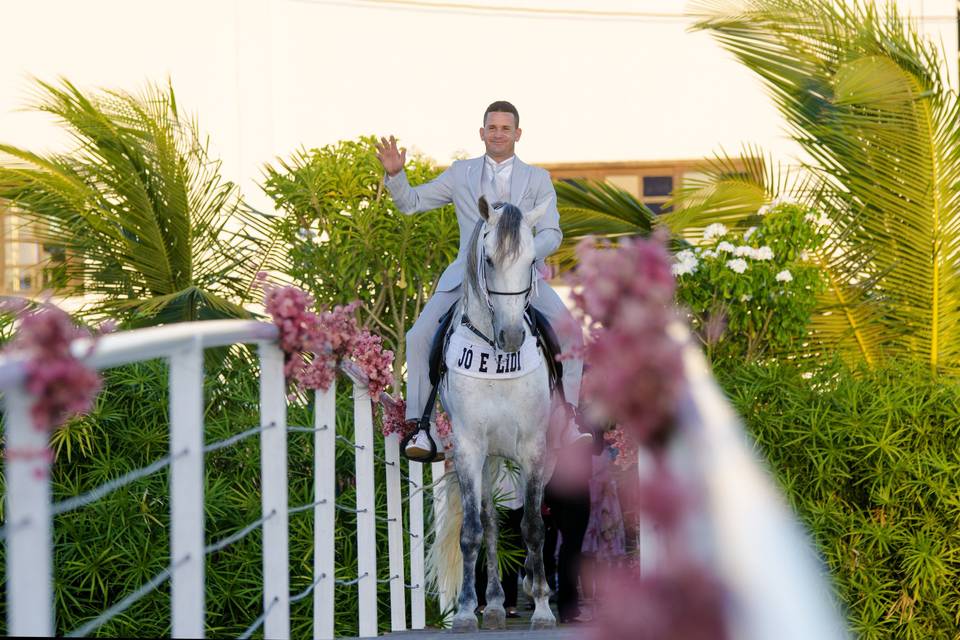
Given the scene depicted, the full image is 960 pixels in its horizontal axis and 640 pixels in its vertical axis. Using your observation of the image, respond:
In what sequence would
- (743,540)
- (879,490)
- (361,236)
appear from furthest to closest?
(361,236), (879,490), (743,540)

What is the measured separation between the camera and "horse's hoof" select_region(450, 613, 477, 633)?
6086mm

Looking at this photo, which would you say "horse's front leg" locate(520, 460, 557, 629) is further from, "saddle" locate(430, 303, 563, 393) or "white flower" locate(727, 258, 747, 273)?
"white flower" locate(727, 258, 747, 273)

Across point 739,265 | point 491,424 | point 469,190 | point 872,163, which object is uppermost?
point 872,163

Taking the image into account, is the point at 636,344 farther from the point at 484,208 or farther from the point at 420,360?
the point at 420,360

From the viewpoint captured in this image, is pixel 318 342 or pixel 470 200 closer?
pixel 318 342

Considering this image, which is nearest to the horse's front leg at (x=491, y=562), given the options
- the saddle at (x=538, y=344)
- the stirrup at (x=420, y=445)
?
the stirrup at (x=420, y=445)

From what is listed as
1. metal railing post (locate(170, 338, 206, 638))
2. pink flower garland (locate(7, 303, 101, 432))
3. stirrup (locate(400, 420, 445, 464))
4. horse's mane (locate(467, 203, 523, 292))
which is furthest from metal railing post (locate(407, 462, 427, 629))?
pink flower garland (locate(7, 303, 101, 432))

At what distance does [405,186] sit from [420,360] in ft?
2.78

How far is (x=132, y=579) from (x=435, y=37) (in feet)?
29.5

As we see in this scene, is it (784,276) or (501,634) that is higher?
(784,276)

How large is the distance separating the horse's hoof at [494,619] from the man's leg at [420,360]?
3.15 feet

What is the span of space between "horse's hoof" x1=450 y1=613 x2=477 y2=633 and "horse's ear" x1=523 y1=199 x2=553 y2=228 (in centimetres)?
172

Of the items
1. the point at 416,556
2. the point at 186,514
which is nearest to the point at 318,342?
the point at 186,514

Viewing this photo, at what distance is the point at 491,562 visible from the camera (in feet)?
21.4
